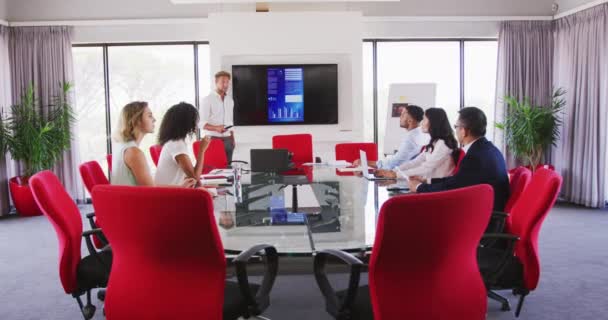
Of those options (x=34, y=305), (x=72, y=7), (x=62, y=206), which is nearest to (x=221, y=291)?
(x=62, y=206)

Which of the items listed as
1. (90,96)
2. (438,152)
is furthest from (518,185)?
(90,96)

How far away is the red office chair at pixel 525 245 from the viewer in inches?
103

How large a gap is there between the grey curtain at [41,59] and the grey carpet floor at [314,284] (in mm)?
2628

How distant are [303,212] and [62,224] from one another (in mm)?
1209

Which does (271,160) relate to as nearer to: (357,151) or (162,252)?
(357,151)

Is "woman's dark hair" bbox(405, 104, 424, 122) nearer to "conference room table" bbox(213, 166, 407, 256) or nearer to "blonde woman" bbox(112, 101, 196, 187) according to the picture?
"conference room table" bbox(213, 166, 407, 256)

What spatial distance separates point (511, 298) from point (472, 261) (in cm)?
198

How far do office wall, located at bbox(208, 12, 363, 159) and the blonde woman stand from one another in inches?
166

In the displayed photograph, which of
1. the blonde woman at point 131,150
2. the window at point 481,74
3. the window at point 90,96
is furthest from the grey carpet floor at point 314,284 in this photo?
the window at point 481,74

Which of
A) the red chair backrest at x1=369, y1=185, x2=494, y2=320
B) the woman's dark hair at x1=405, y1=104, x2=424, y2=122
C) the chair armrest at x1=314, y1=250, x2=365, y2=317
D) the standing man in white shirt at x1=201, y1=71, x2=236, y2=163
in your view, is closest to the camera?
the red chair backrest at x1=369, y1=185, x2=494, y2=320

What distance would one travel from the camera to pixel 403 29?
815 cm

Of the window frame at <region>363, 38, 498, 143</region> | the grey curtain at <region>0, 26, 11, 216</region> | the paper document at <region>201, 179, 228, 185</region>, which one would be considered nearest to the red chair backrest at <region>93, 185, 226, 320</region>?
the paper document at <region>201, 179, 228, 185</region>

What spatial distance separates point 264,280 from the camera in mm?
2402

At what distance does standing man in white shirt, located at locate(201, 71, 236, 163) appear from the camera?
6.83 metres
